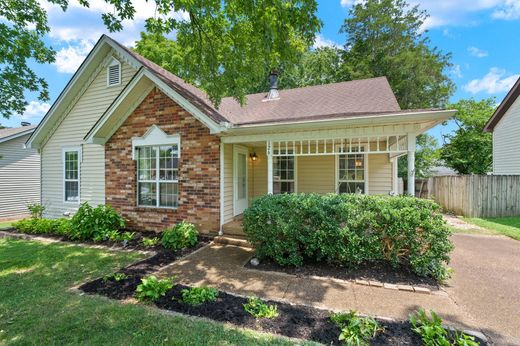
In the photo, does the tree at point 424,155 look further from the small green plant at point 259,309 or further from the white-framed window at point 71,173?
the white-framed window at point 71,173

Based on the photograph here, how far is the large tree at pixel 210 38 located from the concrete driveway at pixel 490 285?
5.42 metres

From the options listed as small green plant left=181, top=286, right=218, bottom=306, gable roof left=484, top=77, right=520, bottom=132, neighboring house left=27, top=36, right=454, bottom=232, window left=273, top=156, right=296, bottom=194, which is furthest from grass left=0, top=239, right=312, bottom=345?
gable roof left=484, top=77, right=520, bottom=132

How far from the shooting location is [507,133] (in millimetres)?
12492

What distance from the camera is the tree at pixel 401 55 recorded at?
19.8 metres

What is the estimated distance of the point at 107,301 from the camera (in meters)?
3.65

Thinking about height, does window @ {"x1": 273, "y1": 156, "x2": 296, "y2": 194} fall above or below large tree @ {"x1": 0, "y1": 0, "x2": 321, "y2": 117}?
below

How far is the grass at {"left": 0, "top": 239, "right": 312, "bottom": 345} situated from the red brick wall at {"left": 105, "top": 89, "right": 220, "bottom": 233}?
2635mm

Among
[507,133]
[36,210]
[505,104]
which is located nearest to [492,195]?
[507,133]

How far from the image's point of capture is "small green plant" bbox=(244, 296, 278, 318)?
10.5ft

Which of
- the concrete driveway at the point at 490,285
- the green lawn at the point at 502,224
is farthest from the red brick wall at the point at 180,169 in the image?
the green lawn at the point at 502,224

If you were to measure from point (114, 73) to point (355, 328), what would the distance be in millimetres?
10670

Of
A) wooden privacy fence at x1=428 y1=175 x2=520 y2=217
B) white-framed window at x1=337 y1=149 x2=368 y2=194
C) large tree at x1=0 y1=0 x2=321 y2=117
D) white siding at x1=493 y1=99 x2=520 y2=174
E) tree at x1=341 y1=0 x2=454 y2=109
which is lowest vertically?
wooden privacy fence at x1=428 y1=175 x2=520 y2=217

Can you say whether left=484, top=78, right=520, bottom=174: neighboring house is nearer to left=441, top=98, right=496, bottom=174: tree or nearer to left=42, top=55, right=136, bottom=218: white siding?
left=441, top=98, right=496, bottom=174: tree

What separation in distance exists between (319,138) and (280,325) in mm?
4200
